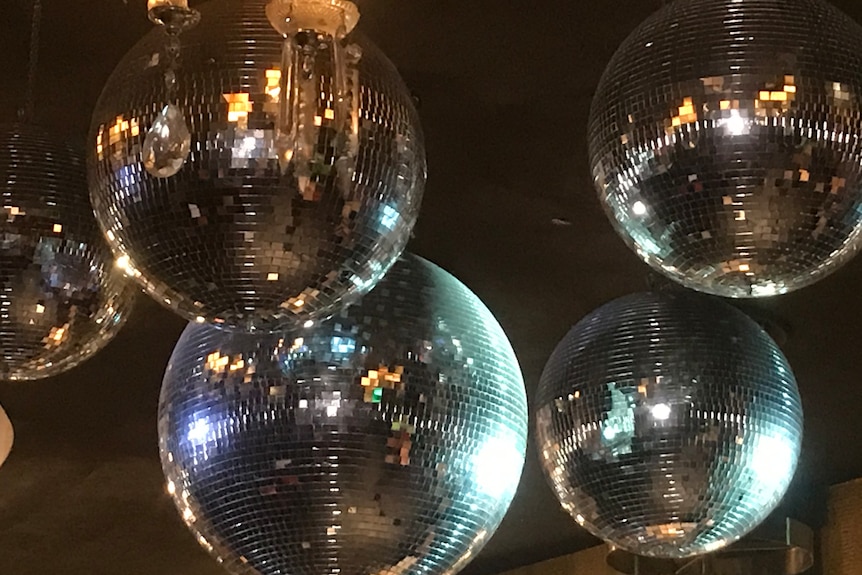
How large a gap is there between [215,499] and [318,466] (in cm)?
10

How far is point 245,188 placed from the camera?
86cm

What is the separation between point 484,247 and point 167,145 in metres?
1.19

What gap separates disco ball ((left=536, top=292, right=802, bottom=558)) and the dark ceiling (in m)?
0.35

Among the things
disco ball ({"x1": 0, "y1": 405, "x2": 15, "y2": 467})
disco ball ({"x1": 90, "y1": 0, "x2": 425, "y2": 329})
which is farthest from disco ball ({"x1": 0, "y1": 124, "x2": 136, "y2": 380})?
disco ball ({"x1": 0, "y1": 405, "x2": 15, "y2": 467})

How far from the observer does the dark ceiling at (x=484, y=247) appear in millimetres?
1521

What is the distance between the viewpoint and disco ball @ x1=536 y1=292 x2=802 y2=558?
1296 millimetres

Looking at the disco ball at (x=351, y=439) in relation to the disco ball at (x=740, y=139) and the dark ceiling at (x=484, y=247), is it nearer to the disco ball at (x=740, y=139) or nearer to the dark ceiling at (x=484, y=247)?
the disco ball at (x=740, y=139)

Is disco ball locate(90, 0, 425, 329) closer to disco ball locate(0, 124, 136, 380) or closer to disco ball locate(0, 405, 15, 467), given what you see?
disco ball locate(0, 124, 136, 380)

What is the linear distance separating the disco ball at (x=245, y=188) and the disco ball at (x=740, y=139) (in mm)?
178

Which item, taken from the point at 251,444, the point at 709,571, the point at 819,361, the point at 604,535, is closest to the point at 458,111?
the point at 604,535

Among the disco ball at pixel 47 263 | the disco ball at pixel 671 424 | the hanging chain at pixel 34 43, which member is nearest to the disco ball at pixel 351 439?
the disco ball at pixel 47 263

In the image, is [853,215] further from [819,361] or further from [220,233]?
[819,361]

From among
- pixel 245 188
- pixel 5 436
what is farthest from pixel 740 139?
pixel 5 436

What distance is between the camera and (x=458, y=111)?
166 centimetres
